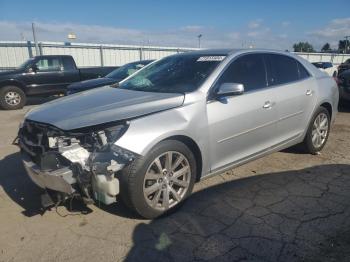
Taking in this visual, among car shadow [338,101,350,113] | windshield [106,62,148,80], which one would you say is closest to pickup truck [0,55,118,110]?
windshield [106,62,148,80]

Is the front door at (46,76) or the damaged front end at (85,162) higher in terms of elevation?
the front door at (46,76)

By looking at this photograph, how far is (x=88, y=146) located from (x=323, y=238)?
2.24 meters

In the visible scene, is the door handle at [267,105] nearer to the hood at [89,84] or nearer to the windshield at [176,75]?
the windshield at [176,75]

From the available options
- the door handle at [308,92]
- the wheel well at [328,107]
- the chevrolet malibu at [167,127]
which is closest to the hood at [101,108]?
the chevrolet malibu at [167,127]

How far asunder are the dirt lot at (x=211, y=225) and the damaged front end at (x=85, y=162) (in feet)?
1.34

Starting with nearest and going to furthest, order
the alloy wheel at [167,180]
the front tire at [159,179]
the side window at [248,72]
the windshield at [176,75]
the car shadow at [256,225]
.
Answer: the car shadow at [256,225]
the front tire at [159,179]
the alloy wheel at [167,180]
the windshield at [176,75]
the side window at [248,72]

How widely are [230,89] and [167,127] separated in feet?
2.81

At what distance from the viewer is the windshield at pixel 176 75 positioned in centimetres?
388

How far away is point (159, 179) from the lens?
3.36 meters

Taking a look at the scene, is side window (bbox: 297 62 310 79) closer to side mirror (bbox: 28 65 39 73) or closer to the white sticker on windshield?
the white sticker on windshield

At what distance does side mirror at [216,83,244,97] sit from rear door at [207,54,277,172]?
0.10 m

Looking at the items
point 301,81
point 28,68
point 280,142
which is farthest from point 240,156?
point 28,68

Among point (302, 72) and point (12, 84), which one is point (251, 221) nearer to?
point (302, 72)

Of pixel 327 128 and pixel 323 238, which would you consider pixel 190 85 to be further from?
pixel 327 128
